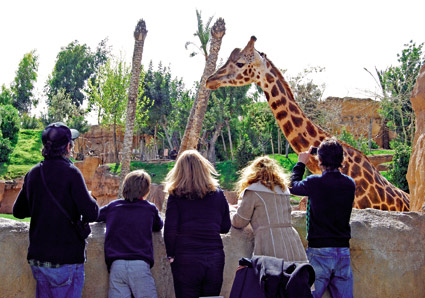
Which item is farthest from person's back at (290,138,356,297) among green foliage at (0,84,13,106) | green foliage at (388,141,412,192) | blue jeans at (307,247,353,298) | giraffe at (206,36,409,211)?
green foliage at (0,84,13,106)

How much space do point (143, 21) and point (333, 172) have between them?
14839 mm

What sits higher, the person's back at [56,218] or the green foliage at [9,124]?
the green foliage at [9,124]

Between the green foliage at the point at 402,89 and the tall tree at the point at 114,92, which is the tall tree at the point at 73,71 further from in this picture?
the green foliage at the point at 402,89

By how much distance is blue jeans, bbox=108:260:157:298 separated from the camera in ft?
10.9

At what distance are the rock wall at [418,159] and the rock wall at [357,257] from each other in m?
1.95

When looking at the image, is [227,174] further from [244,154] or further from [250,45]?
[250,45]

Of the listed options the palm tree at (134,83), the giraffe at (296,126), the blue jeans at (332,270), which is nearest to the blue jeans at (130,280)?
the blue jeans at (332,270)

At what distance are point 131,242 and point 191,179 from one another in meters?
0.64

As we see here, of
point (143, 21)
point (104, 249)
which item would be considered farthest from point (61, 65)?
point (104, 249)

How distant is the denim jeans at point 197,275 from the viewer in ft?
10.8

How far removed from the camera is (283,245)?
3.48 m

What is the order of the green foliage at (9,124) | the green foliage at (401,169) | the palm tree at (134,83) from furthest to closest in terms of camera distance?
the green foliage at (9,124)
the palm tree at (134,83)
the green foliage at (401,169)

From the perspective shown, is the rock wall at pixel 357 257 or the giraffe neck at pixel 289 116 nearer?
the rock wall at pixel 357 257

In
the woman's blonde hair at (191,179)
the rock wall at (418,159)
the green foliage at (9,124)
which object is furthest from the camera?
the green foliage at (9,124)
